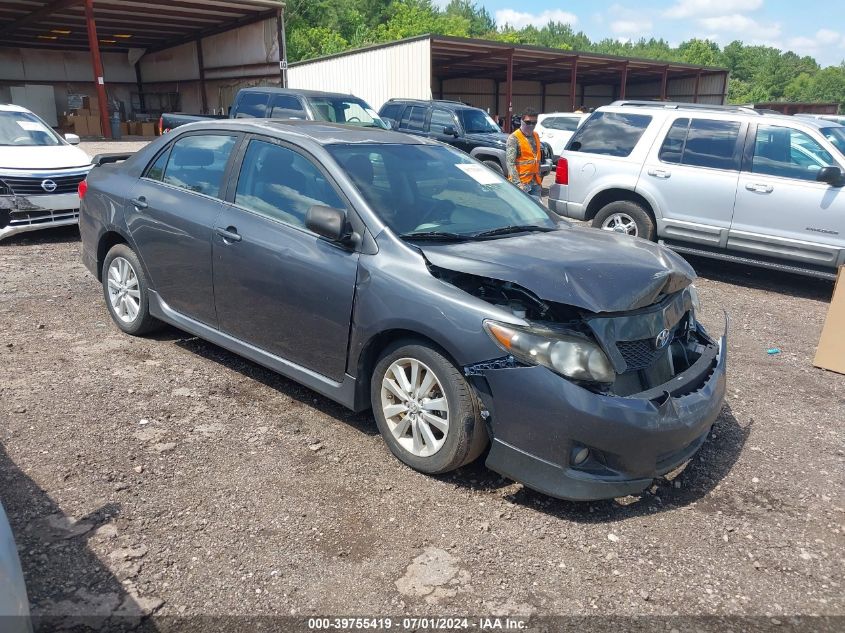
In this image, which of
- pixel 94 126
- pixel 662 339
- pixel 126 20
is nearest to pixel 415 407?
pixel 662 339

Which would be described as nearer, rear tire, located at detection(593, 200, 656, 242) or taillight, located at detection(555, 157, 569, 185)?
rear tire, located at detection(593, 200, 656, 242)

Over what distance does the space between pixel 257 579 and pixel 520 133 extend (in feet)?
27.7

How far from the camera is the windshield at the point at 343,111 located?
38.6ft

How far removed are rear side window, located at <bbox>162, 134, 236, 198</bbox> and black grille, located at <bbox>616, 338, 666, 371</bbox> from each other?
9.11 feet

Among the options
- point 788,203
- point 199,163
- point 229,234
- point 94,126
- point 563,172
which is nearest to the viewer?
point 229,234

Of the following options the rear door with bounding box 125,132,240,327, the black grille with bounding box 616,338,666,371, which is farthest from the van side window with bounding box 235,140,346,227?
the black grille with bounding box 616,338,666,371

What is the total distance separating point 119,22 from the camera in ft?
85.4

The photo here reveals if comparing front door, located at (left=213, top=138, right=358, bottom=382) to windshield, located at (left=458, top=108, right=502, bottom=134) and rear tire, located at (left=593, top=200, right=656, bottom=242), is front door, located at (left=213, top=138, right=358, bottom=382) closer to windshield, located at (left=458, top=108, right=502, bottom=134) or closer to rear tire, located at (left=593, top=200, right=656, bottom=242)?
rear tire, located at (left=593, top=200, right=656, bottom=242)

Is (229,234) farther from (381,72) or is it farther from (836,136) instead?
(381,72)

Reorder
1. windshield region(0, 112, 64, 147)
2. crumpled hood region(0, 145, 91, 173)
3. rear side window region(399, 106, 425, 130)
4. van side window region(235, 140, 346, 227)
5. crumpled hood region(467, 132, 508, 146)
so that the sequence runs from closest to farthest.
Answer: van side window region(235, 140, 346, 227), crumpled hood region(0, 145, 91, 173), windshield region(0, 112, 64, 147), crumpled hood region(467, 132, 508, 146), rear side window region(399, 106, 425, 130)

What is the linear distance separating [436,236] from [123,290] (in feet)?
9.39

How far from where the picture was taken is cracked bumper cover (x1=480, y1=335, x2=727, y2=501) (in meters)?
2.96

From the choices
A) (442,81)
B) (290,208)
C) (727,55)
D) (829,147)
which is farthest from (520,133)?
(727,55)

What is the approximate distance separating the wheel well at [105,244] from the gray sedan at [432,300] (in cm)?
44
